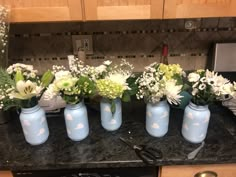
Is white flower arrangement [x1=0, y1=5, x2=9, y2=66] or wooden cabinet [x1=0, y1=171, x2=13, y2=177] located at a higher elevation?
white flower arrangement [x1=0, y1=5, x2=9, y2=66]

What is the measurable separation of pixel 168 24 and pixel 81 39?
49 cm

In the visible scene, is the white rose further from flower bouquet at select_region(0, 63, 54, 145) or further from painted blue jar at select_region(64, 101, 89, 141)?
flower bouquet at select_region(0, 63, 54, 145)

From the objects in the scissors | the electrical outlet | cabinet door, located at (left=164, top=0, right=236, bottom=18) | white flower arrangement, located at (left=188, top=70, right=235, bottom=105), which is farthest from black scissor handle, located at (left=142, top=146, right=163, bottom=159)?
the electrical outlet

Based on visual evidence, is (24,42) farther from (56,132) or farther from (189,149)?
(189,149)

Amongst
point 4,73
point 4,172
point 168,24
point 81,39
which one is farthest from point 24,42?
point 168,24

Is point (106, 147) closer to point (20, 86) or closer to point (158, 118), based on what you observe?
point (158, 118)

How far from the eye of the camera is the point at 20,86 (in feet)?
2.80

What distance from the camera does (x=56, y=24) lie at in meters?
1.27

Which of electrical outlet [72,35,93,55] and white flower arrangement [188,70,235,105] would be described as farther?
electrical outlet [72,35,93,55]

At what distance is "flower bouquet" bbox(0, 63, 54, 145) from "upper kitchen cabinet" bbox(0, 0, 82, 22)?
0.21 m

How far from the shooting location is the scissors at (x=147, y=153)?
928mm

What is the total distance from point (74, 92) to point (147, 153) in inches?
15.3

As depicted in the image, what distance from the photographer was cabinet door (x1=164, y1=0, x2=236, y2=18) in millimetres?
899

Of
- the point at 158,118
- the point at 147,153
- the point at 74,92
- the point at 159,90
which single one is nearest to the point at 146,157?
the point at 147,153
